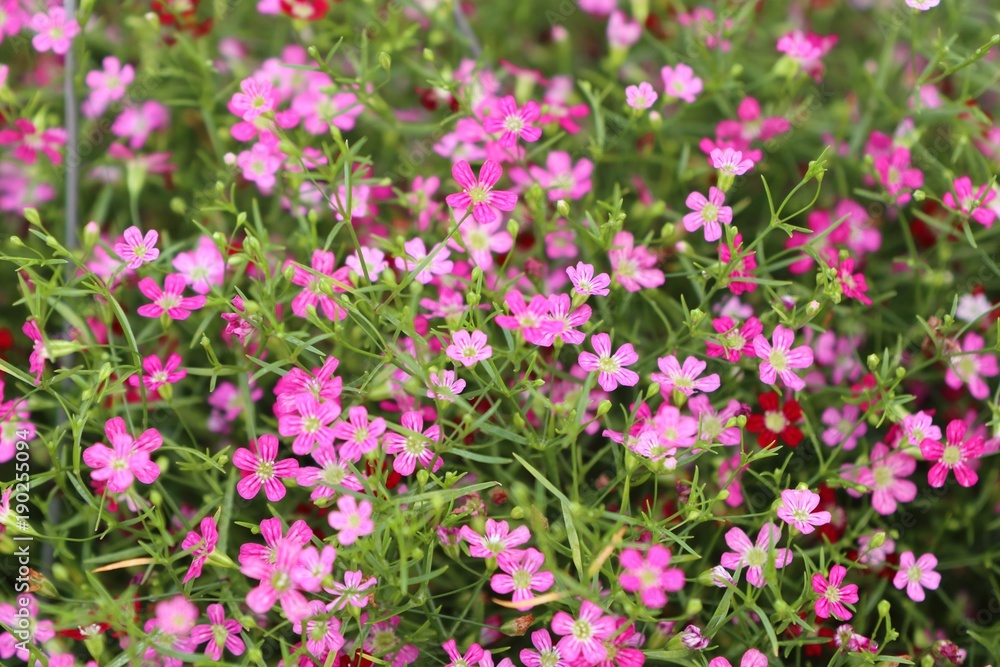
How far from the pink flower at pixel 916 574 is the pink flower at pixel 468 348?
51cm

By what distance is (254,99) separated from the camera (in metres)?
1.02

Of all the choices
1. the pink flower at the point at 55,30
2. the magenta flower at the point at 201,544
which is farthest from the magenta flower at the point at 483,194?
the pink flower at the point at 55,30

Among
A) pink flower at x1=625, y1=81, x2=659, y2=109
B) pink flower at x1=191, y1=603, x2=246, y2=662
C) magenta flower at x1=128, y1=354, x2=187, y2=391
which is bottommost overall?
pink flower at x1=191, y1=603, x2=246, y2=662

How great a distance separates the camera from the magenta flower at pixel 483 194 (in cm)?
88

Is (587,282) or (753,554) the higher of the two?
(587,282)

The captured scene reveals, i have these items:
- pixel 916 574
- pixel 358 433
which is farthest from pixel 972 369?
pixel 358 433

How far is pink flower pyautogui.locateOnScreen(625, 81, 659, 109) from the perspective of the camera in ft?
3.37

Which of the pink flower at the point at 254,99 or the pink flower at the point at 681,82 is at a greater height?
the pink flower at the point at 681,82

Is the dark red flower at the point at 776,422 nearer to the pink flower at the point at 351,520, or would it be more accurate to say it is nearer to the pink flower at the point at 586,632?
the pink flower at the point at 586,632

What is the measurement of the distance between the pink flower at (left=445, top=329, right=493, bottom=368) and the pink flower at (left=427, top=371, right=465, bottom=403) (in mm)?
22

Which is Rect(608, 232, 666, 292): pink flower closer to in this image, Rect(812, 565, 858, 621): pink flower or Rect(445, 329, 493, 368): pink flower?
Rect(445, 329, 493, 368): pink flower

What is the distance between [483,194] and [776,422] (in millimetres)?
415

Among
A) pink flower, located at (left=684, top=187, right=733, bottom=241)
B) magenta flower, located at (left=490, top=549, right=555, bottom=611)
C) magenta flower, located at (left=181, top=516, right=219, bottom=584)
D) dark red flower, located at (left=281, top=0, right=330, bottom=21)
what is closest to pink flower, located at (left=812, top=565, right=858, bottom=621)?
magenta flower, located at (left=490, top=549, right=555, bottom=611)

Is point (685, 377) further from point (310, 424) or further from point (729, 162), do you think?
point (310, 424)
